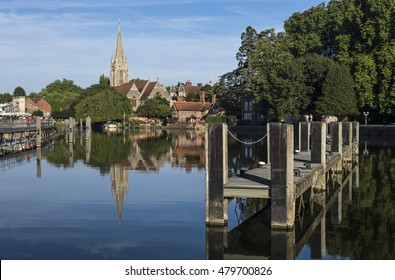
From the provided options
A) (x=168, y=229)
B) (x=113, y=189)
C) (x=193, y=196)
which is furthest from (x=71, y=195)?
(x=168, y=229)

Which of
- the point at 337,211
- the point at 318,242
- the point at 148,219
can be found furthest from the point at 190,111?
the point at 318,242

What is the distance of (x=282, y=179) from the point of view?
15.5 metres

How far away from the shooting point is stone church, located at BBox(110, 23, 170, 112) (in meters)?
157

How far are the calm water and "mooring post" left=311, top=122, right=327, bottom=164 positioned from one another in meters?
1.98

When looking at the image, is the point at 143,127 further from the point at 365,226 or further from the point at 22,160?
the point at 365,226

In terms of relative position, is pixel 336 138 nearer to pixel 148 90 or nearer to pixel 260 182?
pixel 260 182

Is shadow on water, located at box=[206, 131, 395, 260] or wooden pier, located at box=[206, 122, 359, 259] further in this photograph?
wooden pier, located at box=[206, 122, 359, 259]

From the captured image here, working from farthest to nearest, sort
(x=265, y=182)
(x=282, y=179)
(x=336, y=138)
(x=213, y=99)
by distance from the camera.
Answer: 1. (x=213, y=99)
2. (x=336, y=138)
3. (x=265, y=182)
4. (x=282, y=179)

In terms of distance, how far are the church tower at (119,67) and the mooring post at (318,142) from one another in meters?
160

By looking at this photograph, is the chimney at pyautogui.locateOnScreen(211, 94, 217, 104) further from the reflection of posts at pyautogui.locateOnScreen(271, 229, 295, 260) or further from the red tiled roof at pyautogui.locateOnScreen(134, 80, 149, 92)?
the reflection of posts at pyautogui.locateOnScreen(271, 229, 295, 260)

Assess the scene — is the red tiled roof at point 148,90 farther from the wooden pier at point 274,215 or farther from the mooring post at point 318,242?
the mooring post at point 318,242

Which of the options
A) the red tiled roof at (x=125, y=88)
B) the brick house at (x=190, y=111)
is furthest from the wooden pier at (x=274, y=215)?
the red tiled roof at (x=125, y=88)

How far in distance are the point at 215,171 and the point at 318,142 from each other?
9.34 metres

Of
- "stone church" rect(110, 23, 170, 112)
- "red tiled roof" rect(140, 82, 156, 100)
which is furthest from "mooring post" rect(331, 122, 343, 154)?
"red tiled roof" rect(140, 82, 156, 100)
